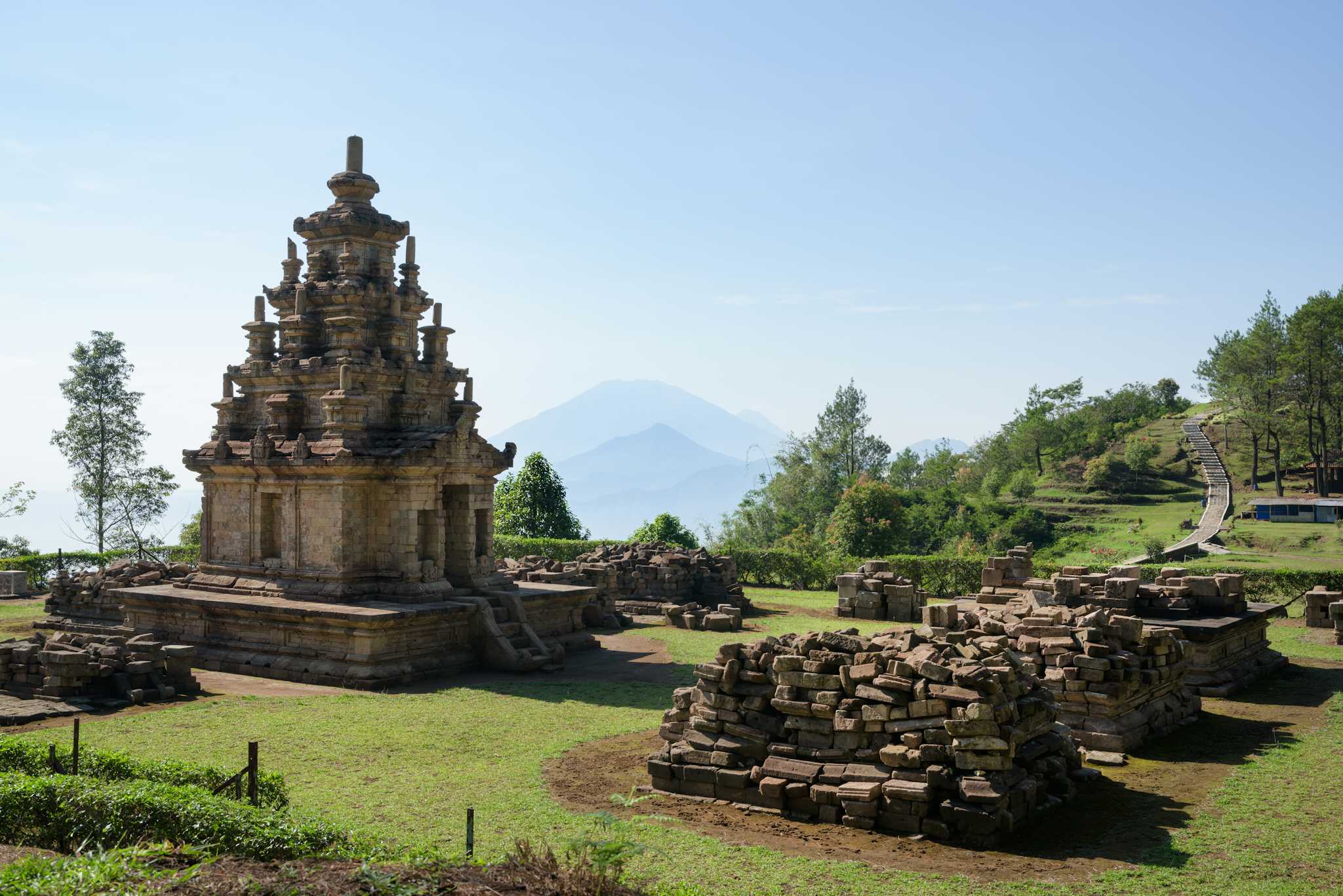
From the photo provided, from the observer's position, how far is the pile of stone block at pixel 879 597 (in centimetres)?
2673

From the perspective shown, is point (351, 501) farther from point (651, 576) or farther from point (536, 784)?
point (651, 576)

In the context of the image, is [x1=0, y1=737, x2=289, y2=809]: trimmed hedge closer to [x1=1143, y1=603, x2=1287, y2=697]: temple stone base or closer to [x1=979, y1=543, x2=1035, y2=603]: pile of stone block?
[x1=1143, y1=603, x2=1287, y2=697]: temple stone base

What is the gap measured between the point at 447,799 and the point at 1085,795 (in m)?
6.82

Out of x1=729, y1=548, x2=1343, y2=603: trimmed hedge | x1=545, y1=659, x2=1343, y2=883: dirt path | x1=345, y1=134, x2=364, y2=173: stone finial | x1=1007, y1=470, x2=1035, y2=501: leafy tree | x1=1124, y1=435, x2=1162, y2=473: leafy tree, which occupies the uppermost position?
x1=345, y1=134, x2=364, y2=173: stone finial

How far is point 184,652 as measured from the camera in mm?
16406

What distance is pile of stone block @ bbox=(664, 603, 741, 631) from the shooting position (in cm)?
2458

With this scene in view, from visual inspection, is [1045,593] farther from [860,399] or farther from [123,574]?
[860,399]

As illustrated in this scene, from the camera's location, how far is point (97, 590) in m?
24.8

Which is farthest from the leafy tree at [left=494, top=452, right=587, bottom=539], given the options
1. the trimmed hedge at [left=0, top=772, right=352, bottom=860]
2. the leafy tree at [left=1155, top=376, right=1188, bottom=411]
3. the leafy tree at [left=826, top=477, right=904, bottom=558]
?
the leafy tree at [left=1155, top=376, right=1188, bottom=411]

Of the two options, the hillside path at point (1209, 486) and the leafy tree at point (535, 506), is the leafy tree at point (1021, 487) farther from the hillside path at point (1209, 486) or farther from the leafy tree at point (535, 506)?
the leafy tree at point (535, 506)

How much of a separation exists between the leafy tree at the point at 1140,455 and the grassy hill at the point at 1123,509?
0.53m

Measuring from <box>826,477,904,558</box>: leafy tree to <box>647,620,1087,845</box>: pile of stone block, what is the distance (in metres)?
29.7

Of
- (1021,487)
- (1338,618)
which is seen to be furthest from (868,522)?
(1021,487)

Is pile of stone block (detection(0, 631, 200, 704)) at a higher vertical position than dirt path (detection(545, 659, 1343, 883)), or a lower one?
higher
